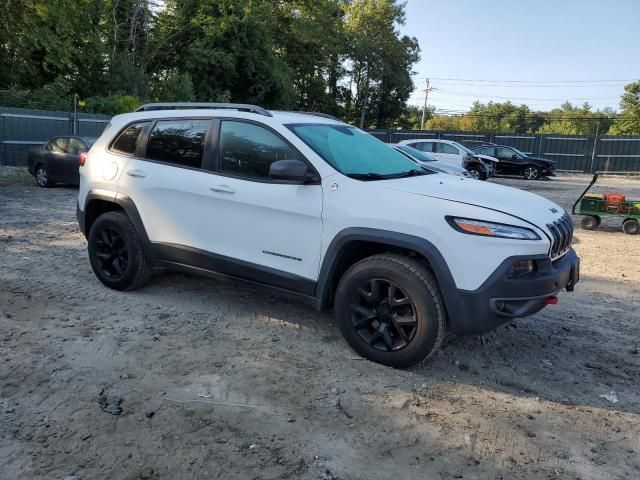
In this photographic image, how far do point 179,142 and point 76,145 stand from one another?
10.0 meters

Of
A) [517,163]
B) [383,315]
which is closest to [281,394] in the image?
[383,315]

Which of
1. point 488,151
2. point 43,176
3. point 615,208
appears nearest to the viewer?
point 615,208

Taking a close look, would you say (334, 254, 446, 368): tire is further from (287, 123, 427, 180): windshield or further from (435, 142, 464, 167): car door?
(435, 142, 464, 167): car door

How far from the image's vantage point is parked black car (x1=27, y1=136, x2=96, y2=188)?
13.5 meters

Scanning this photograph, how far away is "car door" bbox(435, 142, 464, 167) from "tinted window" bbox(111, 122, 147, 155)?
16.6m

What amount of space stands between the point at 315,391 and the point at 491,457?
1125 millimetres

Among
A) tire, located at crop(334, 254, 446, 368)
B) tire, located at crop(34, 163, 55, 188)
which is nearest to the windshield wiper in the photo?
tire, located at crop(334, 254, 446, 368)

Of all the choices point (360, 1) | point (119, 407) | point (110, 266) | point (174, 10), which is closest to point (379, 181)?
point (119, 407)

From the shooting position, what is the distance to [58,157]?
538 inches

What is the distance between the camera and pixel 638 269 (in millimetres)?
7156

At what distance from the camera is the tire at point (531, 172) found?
24.0m

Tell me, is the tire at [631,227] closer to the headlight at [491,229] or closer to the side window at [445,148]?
the headlight at [491,229]

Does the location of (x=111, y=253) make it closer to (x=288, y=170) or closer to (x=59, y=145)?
(x=288, y=170)

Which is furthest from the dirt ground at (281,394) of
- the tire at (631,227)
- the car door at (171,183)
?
the tire at (631,227)
